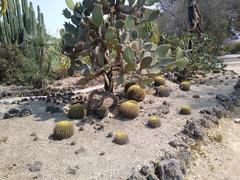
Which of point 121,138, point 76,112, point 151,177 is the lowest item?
point 151,177

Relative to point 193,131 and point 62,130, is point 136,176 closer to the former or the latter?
point 62,130

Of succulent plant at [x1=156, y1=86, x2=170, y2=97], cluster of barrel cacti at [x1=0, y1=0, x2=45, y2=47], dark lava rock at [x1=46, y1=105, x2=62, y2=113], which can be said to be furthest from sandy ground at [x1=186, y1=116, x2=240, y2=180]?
cluster of barrel cacti at [x1=0, y1=0, x2=45, y2=47]

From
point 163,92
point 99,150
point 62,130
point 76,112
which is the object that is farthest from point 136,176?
point 163,92

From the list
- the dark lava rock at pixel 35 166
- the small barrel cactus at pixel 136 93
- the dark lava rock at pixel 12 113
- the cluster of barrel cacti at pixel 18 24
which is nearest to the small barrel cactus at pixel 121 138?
the dark lava rock at pixel 35 166

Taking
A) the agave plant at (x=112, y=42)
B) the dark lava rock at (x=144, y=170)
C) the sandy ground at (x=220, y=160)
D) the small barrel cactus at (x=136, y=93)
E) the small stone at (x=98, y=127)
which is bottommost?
the sandy ground at (x=220, y=160)

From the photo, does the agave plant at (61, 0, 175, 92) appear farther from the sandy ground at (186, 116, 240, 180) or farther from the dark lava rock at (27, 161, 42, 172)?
the dark lava rock at (27, 161, 42, 172)

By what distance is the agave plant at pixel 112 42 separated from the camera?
7195mm

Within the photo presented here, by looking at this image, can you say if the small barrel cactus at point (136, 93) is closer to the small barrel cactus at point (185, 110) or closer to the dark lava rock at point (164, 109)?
the dark lava rock at point (164, 109)

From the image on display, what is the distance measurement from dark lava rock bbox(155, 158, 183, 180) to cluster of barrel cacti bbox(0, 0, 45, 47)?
1036 cm

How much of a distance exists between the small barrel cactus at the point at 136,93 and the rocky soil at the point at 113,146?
0.15m

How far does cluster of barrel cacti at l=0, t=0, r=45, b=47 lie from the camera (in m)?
14.9

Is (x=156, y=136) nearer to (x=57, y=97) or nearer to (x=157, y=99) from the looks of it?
(x=157, y=99)

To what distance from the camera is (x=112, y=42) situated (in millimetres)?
7156

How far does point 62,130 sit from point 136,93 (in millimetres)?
1967
